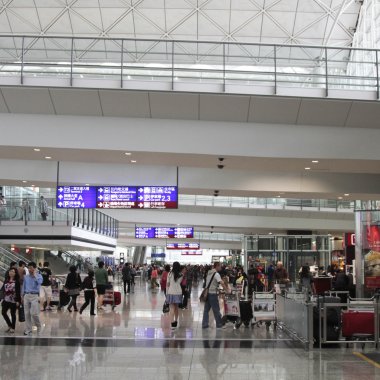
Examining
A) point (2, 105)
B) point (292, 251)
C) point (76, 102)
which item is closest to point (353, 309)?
point (76, 102)

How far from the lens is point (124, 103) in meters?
16.3

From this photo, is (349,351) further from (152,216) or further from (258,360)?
(152,216)

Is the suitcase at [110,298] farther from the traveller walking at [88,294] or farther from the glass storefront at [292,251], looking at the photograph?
the glass storefront at [292,251]

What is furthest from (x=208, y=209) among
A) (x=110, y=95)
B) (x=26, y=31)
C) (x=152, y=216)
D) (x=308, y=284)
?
(x=110, y=95)

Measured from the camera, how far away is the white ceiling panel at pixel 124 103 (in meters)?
16.0

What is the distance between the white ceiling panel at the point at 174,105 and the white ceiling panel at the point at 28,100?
2.95m

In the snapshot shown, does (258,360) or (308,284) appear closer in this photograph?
(258,360)

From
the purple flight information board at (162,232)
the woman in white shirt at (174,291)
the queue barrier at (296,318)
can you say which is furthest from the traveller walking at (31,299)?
the purple flight information board at (162,232)

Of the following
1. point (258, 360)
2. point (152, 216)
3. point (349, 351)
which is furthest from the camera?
point (152, 216)

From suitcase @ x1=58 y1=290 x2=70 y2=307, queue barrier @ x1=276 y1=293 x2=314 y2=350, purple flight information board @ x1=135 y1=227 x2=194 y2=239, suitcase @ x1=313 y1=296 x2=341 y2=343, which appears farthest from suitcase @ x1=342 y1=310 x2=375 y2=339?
purple flight information board @ x1=135 y1=227 x2=194 y2=239

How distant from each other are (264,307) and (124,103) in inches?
266

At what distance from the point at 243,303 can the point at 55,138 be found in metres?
7.07

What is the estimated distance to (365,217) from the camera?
18.7 meters

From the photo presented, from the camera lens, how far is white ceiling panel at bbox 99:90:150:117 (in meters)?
16.0
